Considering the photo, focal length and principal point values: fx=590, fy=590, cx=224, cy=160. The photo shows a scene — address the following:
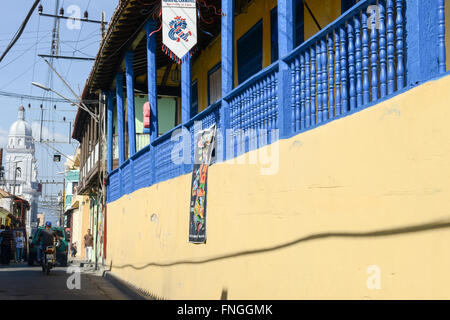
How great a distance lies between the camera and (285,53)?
629cm

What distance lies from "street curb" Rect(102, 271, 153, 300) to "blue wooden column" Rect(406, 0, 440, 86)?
836 centimetres

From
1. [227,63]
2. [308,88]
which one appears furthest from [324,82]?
[227,63]

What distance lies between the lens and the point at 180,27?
9.92 metres

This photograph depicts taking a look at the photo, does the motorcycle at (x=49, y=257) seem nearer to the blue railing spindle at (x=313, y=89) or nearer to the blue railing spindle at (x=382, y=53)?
the blue railing spindle at (x=313, y=89)

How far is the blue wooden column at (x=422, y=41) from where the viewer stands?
13.1 feet

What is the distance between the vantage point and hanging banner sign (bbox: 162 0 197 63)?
9734mm

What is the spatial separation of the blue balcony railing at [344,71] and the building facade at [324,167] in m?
0.01

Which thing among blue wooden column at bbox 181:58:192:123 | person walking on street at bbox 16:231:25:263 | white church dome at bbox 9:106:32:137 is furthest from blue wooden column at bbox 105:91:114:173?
white church dome at bbox 9:106:32:137

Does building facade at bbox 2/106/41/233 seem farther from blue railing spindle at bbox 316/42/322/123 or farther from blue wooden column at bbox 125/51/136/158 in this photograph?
blue railing spindle at bbox 316/42/322/123

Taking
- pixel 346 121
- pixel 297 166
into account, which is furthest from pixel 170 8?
pixel 346 121

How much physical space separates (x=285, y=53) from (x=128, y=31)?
803 centimetres

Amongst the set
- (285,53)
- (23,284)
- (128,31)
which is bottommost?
(23,284)

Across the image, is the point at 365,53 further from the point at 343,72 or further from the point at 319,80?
the point at 319,80
